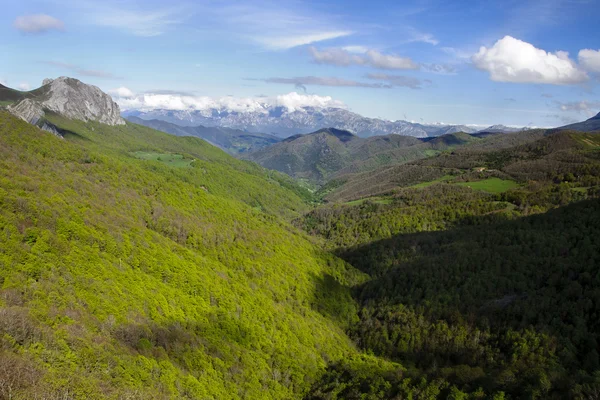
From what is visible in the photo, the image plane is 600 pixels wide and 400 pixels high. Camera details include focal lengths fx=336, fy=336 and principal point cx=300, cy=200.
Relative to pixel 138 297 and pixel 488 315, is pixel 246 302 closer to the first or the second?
pixel 138 297

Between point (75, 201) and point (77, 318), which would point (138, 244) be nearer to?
point (75, 201)

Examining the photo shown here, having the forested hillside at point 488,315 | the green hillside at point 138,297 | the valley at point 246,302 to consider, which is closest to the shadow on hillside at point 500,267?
the forested hillside at point 488,315

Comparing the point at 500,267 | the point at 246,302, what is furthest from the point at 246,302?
the point at 500,267

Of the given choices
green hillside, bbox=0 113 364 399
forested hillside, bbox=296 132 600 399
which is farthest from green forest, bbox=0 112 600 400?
forested hillside, bbox=296 132 600 399

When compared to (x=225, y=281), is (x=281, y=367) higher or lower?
lower

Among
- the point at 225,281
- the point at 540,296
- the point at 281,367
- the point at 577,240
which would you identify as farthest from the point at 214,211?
the point at 577,240
